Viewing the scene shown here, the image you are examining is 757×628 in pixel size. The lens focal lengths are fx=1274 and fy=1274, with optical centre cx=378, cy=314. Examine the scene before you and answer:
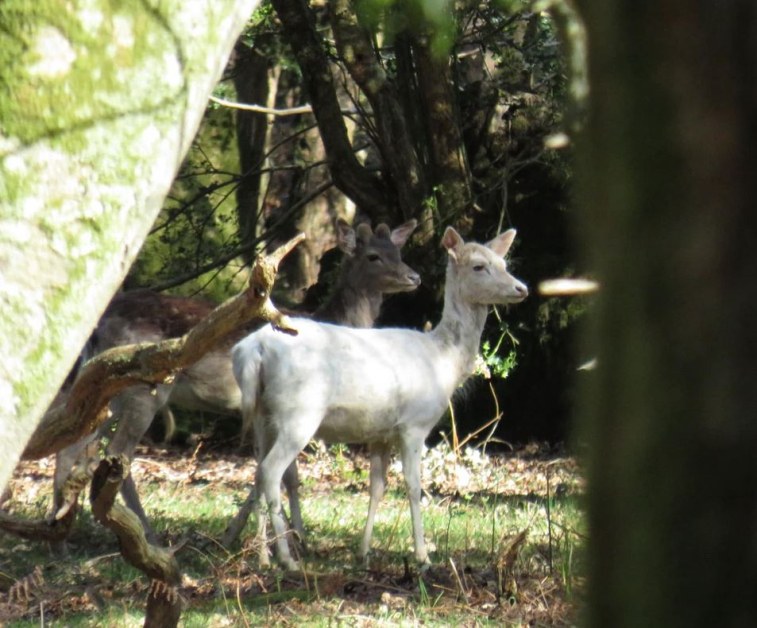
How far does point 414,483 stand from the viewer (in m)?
8.51

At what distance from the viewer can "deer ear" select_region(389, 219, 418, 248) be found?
12045mm

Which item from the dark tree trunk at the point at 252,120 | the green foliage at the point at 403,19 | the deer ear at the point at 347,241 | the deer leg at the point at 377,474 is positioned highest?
the dark tree trunk at the point at 252,120

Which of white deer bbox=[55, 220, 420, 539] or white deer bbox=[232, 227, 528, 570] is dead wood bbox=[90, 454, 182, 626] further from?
white deer bbox=[55, 220, 420, 539]

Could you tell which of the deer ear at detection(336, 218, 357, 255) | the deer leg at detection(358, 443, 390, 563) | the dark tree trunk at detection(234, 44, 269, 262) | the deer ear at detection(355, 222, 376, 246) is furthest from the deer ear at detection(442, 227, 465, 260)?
the dark tree trunk at detection(234, 44, 269, 262)

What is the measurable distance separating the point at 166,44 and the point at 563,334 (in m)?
11.7

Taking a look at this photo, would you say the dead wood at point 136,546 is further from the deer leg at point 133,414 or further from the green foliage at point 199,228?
the green foliage at point 199,228

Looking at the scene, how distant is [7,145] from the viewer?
230 cm

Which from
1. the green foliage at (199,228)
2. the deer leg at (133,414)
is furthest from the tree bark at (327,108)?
the deer leg at (133,414)

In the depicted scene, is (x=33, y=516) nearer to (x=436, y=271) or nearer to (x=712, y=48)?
(x=436, y=271)

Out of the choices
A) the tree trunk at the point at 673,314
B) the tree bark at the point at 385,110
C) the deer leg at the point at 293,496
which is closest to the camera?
the tree trunk at the point at 673,314

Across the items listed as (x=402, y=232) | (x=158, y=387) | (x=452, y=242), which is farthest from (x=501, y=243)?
(x=158, y=387)

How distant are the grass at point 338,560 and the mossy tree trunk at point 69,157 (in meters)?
1.65

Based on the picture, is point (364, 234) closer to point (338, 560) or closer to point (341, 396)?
point (341, 396)

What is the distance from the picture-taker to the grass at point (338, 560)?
6207mm
